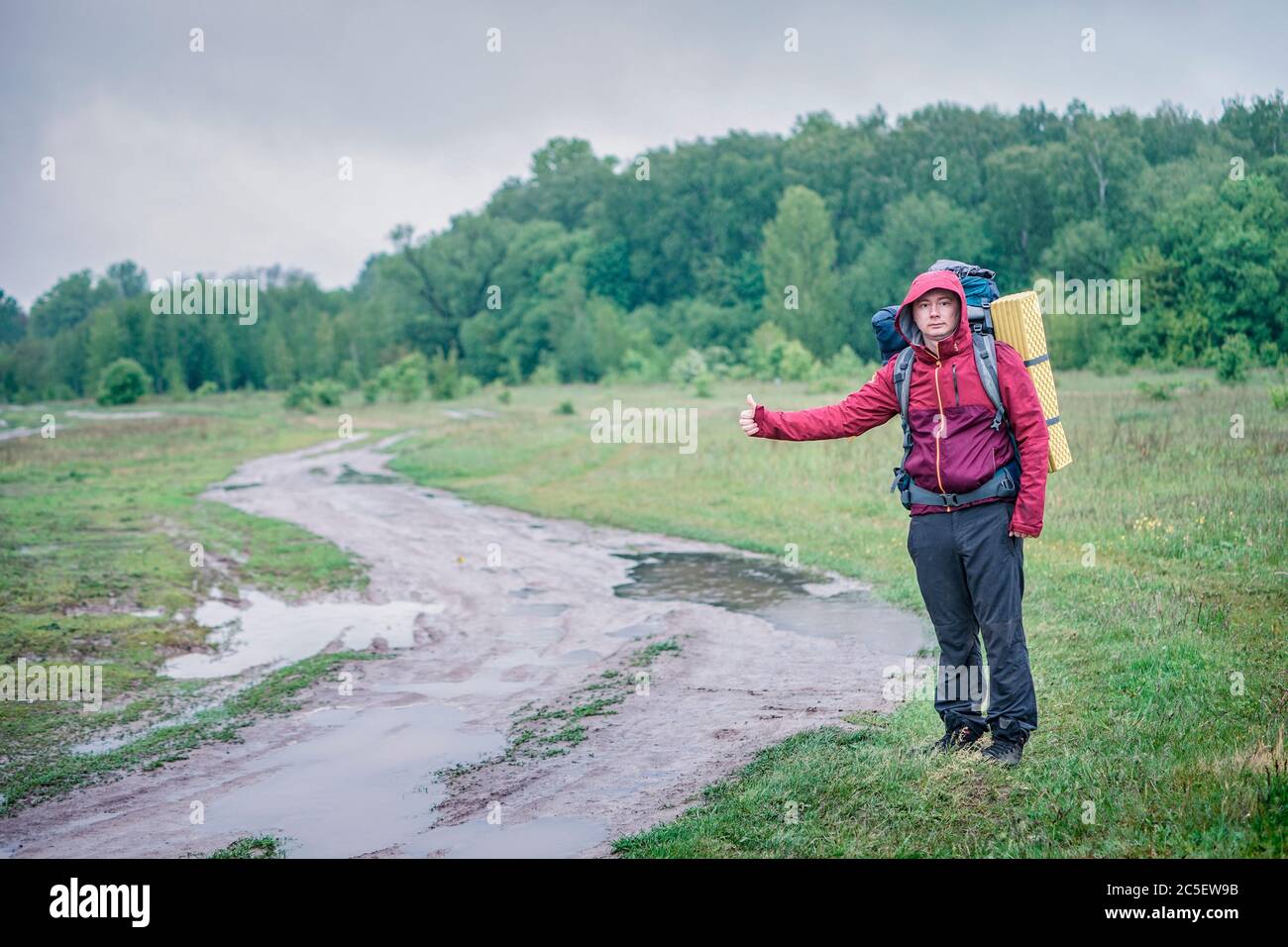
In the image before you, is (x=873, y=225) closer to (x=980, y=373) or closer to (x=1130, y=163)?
(x=1130, y=163)

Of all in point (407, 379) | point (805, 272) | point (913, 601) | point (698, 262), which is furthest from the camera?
point (698, 262)

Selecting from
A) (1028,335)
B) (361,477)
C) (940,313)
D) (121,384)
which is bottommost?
(361,477)

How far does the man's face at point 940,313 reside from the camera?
5633mm

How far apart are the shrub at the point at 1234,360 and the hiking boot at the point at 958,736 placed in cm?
1883

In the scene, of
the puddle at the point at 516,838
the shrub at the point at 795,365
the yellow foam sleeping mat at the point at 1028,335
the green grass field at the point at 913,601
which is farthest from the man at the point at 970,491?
the shrub at the point at 795,365

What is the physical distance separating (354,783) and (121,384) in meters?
83.9

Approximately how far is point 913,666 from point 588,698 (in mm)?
2739

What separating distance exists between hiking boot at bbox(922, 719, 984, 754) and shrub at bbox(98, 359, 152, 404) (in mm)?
85655

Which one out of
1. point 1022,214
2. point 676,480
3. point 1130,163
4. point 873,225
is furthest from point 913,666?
point 873,225

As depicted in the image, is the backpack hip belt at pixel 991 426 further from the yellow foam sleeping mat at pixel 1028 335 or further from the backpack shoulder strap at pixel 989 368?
the yellow foam sleeping mat at pixel 1028 335

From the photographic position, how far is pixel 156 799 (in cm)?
679

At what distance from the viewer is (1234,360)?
22.0m

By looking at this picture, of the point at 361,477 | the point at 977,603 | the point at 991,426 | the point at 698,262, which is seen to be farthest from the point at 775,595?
the point at 698,262

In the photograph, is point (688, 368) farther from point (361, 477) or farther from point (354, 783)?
point (354, 783)
